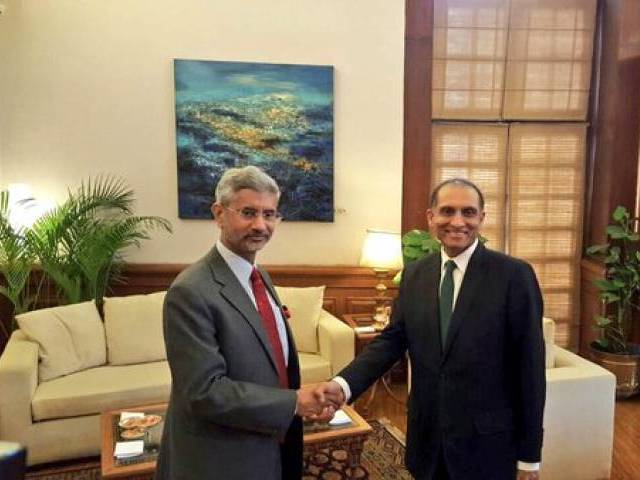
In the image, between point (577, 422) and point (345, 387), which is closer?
point (345, 387)

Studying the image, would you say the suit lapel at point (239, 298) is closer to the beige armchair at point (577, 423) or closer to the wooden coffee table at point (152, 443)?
the wooden coffee table at point (152, 443)

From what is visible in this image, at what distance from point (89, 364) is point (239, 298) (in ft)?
8.46

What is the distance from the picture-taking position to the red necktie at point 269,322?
1593mm

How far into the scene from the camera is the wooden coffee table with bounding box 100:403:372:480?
7.96 feet

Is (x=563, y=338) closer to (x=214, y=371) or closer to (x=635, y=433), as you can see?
(x=635, y=433)

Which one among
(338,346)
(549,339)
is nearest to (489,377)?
(549,339)

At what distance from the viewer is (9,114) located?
4.26 m

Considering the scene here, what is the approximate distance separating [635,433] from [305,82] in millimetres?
3430

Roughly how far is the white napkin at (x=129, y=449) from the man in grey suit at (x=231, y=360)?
1.00m

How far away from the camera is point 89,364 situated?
3.68 m

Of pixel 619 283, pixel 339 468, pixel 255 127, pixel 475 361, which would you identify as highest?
pixel 255 127

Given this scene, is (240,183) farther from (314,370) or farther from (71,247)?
(71,247)

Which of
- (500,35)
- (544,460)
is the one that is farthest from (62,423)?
(500,35)

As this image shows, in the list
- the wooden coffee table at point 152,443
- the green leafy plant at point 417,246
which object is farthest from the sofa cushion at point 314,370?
the green leafy plant at point 417,246
